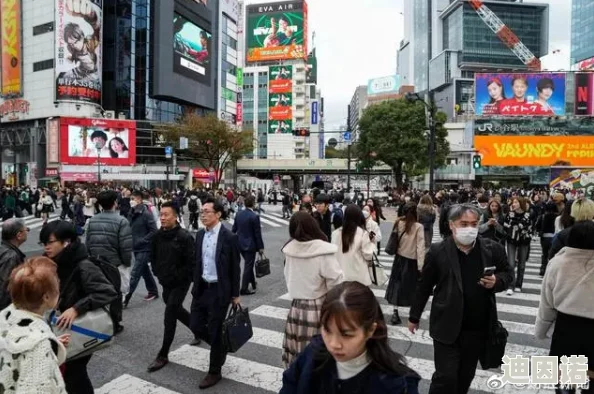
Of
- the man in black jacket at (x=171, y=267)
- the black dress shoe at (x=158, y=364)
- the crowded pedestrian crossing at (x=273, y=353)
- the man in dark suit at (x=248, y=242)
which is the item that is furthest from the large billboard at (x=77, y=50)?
the black dress shoe at (x=158, y=364)

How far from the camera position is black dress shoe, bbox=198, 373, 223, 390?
4.23 metres

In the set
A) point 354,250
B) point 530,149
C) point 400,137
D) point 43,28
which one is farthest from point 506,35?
point 354,250

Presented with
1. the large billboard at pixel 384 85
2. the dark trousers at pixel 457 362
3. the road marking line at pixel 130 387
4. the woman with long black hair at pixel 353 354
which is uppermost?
the large billboard at pixel 384 85

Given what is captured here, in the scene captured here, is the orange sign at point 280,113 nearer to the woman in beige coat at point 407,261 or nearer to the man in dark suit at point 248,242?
the man in dark suit at point 248,242

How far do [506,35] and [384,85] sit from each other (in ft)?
114

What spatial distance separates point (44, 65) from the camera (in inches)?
1881

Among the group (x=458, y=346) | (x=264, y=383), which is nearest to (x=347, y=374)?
(x=458, y=346)

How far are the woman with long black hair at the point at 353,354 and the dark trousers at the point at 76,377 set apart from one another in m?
2.06

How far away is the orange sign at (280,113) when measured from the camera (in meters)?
96.0

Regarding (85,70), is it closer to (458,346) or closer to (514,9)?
(458,346)

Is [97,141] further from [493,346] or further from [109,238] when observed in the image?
[493,346]

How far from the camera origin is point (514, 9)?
110m

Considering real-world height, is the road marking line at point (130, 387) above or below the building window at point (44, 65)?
below

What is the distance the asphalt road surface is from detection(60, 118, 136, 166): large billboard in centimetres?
4464
